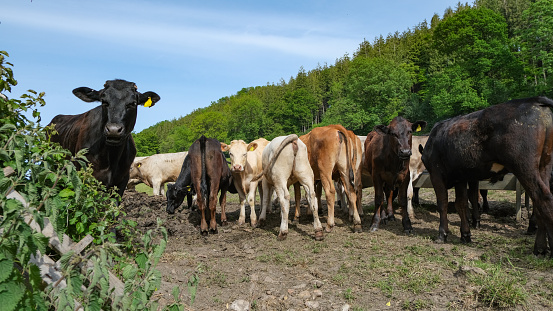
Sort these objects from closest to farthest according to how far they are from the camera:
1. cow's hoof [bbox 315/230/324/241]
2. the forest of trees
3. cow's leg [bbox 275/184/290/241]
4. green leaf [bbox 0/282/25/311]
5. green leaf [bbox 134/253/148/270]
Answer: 1. green leaf [bbox 0/282/25/311]
2. green leaf [bbox 134/253/148/270]
3. cow's hoof [bbox 315/230/324/241]
4. cow's leg [bbox 275/184/290/241]
5. the forest of trees

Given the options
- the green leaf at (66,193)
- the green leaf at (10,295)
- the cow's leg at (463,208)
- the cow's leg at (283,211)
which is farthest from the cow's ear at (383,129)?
the green leaf at (10,295)

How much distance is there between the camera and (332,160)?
8859 mm

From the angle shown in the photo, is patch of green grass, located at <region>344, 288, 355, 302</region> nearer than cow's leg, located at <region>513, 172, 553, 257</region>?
Yes

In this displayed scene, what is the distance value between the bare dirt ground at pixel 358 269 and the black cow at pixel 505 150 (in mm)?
771

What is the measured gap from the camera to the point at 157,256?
2.26 meters

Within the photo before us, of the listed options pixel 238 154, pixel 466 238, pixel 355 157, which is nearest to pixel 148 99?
pixel 238 154

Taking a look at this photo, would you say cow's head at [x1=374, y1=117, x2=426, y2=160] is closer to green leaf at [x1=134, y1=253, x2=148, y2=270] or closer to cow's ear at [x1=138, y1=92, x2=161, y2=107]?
cow's ear at [x1=138, y1=92, x2=161, y2=107]

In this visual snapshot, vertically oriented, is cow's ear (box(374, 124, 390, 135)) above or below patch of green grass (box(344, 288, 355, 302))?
above

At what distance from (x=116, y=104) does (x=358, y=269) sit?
4.43m

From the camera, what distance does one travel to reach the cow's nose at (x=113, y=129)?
5723mm

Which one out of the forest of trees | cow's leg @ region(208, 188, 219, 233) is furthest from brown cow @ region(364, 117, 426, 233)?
the forest of trees

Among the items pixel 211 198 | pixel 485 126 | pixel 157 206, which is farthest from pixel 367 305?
pixel 157 206

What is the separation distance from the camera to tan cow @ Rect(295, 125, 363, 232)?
873 cm

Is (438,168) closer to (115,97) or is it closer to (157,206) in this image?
(115,97)
